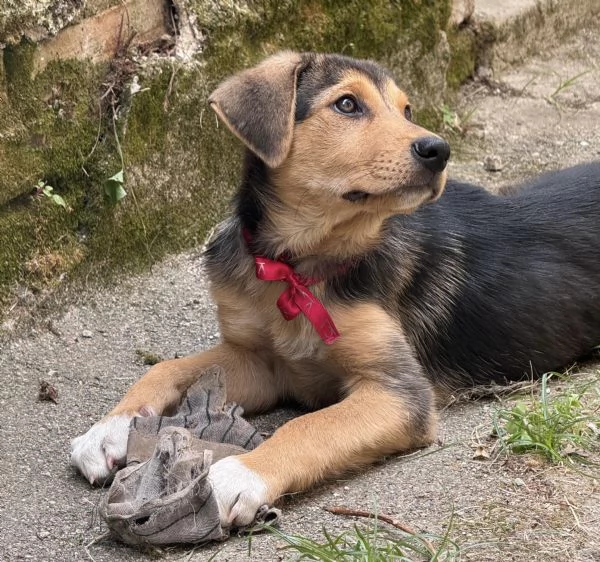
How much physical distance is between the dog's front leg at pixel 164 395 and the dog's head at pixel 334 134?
3.12 feet

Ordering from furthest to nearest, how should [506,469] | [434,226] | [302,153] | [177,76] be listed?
1. [177,76]
2. [434,226]
3. [302,153]
4. [506,469]

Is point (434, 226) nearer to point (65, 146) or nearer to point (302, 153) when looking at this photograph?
point (302, 153)

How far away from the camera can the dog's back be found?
18.5 ft

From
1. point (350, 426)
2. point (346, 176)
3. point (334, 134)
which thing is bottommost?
point (350, 426)

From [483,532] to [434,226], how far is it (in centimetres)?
202

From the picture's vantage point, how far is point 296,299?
17.0 feet

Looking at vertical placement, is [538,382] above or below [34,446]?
below

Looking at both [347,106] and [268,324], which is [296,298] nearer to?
[268,324]

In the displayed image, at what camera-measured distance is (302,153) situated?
16.7 ft

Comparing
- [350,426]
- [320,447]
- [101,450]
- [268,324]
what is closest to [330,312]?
[268,324]

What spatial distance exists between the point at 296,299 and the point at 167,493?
1202 mm

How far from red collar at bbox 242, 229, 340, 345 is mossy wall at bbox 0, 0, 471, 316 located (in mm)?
1535

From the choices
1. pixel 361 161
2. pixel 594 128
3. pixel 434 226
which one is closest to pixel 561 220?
pixel 434 226

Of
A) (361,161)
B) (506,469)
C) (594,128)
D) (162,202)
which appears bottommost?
(594,128)
